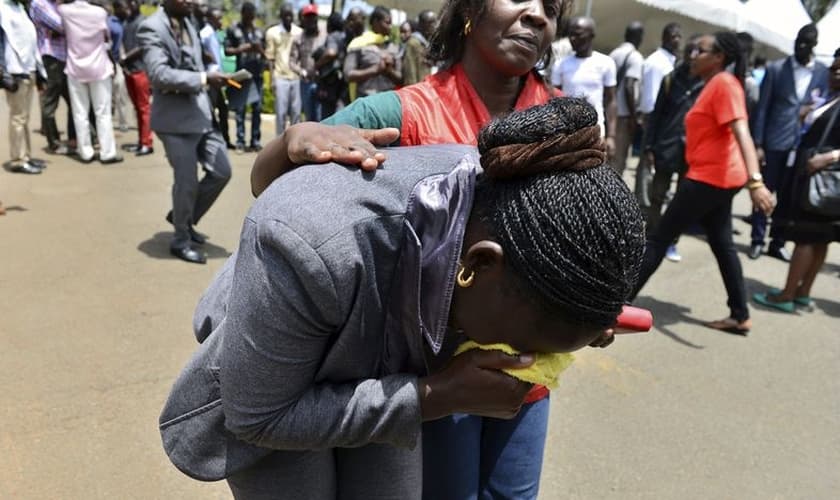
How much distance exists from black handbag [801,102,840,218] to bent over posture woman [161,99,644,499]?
14.1 ft

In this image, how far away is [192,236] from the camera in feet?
17.2

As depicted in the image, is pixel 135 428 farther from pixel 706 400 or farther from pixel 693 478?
pixel 706 400

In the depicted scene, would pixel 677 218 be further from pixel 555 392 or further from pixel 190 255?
pixel 190 255

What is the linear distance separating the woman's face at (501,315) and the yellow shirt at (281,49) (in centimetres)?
822

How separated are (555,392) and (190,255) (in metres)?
2.82

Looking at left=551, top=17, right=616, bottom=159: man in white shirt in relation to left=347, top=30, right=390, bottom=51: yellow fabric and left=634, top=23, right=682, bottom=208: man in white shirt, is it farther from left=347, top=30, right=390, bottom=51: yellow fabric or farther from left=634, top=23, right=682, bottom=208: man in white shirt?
left=347, top=30, right=390, bottom=51: yellow fabric

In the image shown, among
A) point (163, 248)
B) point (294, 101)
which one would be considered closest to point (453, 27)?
point (163, 248)

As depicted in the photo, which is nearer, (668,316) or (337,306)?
(337,306)

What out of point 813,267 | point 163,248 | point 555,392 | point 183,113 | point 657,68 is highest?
point 657,68

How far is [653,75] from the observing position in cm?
712

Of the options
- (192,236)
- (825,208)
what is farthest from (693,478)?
(192,236)

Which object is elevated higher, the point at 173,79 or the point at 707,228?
the point at 173,79

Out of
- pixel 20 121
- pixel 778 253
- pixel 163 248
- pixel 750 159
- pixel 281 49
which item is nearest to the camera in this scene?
pixel 750 159

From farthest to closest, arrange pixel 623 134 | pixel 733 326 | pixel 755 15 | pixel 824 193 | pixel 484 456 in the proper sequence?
1. pixel 755 15
2. pixel 623 134
3. pixel 824 193
4. pixel 733 326
5. pixel 484 456
